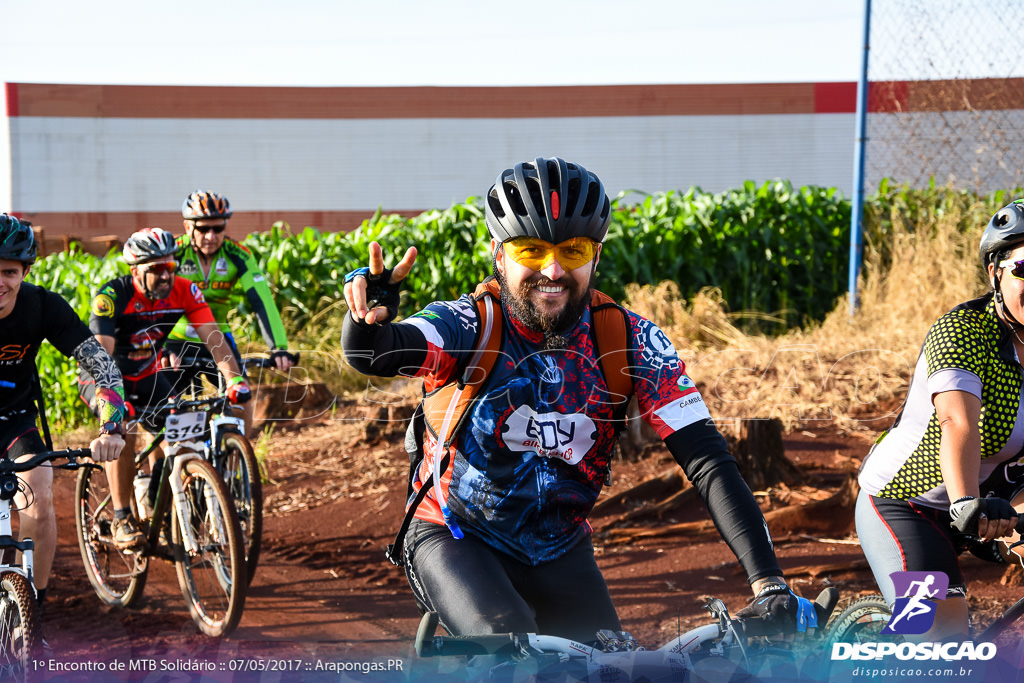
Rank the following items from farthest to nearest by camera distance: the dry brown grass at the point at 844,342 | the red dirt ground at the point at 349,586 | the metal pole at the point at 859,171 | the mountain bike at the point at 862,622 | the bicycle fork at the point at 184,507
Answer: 1. the metal pole at the point at 859,171
2. the dry brown grass at the point at 844,342
3. the bicycle fork at the point at 184,507
4. the red dirt ground at the point at 349,586
5. the mountain bike at the point at 862,622

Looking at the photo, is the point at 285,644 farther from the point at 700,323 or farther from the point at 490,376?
the point at 700,323

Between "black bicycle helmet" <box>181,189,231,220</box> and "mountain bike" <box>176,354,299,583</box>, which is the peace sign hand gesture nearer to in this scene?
"mountain bike" <box>176,354,299,583</box>

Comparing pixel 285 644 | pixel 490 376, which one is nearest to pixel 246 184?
pixel 285 644

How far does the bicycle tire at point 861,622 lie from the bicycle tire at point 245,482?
11.9ft

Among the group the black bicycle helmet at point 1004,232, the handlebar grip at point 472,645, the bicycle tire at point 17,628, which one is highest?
the black bicycle helmet at point 1004,232

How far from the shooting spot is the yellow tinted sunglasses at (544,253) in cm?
310

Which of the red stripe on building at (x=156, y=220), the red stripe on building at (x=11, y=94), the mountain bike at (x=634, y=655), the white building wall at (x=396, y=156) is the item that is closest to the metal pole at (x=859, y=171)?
the mountain bike at (x=634, y=655)

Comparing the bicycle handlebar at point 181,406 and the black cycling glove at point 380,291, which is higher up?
the black cycling glove at point 380,291

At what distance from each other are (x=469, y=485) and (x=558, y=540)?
357 millimetres

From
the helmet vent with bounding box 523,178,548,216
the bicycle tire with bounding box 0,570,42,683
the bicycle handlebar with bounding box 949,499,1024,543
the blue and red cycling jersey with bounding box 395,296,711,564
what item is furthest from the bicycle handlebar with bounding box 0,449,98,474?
the bicycle handlebar with bounding box 949,499,1024,543

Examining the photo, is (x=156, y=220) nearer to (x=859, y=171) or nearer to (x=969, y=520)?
(x=859, y=171)

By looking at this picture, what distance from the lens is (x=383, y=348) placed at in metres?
2.83

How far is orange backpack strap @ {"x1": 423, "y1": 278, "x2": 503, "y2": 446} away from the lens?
3.12 m

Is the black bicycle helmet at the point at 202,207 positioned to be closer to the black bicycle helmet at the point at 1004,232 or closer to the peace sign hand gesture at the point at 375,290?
the peace sign hand gesture at the point at 375,290
